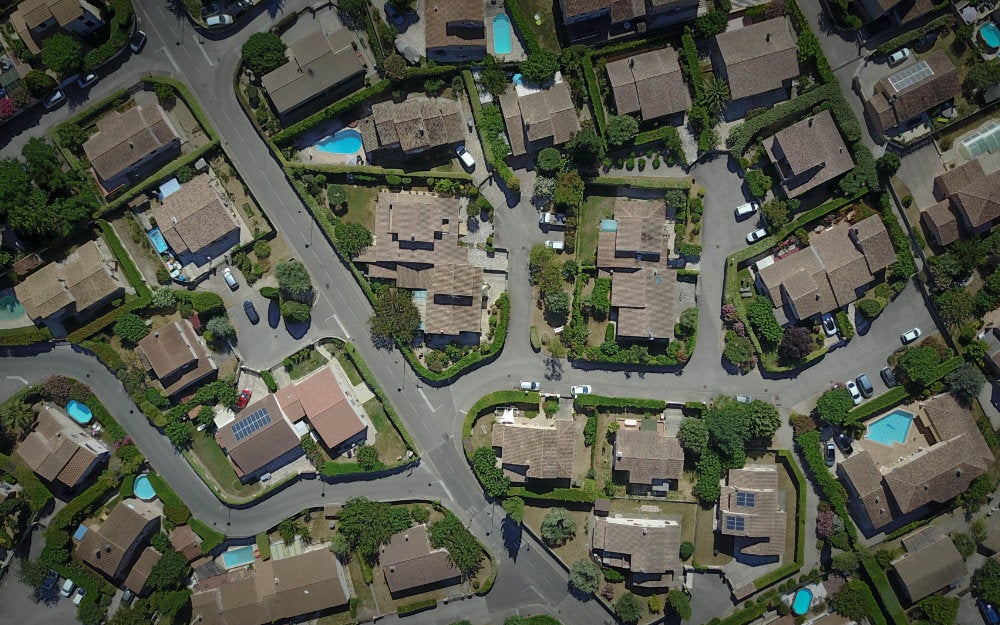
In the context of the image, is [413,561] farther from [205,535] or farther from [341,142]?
[341,142]

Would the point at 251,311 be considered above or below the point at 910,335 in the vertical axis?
above

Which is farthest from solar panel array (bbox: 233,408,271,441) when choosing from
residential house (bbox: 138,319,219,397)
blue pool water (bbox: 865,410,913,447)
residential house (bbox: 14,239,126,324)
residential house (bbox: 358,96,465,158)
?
blue pool water (bbox: 865,410,913,447)

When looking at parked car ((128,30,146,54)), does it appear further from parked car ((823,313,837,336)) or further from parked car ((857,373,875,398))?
parked car ((857,373,875,398))

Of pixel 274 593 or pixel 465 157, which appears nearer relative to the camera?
pixel 274 593

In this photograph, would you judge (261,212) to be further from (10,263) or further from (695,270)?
(695,270)

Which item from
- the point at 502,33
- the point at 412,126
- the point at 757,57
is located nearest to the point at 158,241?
the point at 412,126

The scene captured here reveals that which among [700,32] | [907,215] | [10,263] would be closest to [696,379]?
[907,215]
